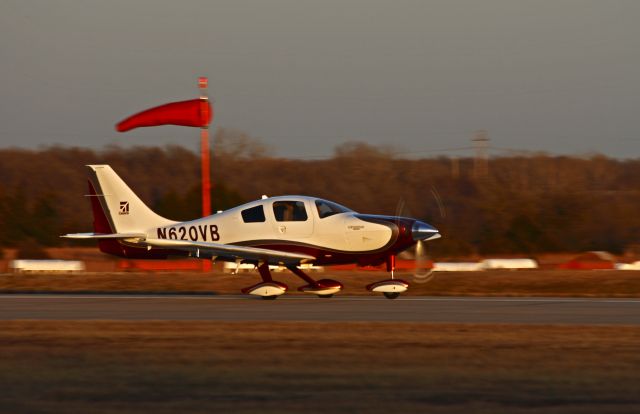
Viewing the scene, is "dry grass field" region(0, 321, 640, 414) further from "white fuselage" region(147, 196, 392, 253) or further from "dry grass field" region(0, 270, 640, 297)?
"dry grass field" region(0, 270, 640, 297)

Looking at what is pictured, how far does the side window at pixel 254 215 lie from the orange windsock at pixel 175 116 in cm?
872

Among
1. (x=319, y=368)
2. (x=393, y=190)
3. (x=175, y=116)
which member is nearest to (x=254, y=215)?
(x=175, y=116)

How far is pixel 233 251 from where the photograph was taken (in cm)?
2250

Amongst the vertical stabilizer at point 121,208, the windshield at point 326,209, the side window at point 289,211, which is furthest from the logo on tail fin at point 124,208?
the windshield at point 326,209

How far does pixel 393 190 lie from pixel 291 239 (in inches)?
2377

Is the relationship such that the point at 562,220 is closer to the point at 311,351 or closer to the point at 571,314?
the point at 571,314

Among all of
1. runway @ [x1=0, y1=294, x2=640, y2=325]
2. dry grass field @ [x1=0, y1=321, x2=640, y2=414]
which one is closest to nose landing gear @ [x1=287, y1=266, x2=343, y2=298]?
runway @ [x1=0, y1=294, x2=640, y2=325]

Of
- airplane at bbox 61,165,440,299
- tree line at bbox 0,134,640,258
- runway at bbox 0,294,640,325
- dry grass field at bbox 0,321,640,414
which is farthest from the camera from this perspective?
tree line at bbox 0,134,640,258

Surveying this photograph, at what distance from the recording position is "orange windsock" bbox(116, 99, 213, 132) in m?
31.2

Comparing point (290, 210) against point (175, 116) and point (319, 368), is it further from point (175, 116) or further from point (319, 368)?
point (319, 368)

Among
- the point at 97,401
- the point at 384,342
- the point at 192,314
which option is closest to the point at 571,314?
the point at 384,342

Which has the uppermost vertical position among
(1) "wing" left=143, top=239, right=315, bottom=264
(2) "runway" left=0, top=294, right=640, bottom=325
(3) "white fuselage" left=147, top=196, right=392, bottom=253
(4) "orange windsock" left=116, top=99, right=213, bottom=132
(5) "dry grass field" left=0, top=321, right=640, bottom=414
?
(4) "orange windsock" left=116, top=99, right=213, bottom=132

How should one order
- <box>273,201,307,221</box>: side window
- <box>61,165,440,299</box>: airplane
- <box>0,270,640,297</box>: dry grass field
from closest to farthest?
<box>61,165,440,299</box>: airplane < <box>273,201,307,221</box>: side window < <box>0,270,640,297</box>: dry grass field

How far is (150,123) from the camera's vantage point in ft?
104
